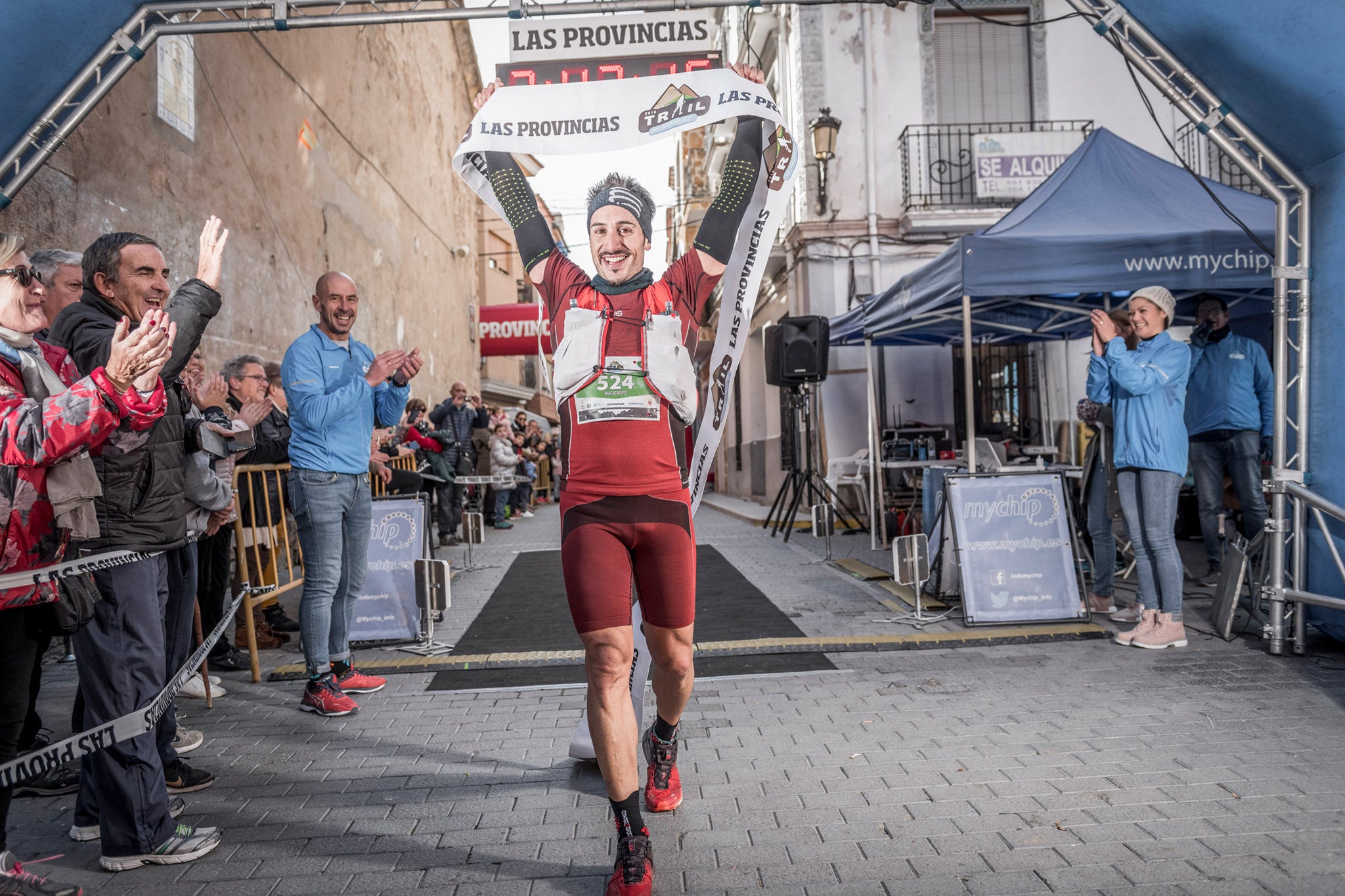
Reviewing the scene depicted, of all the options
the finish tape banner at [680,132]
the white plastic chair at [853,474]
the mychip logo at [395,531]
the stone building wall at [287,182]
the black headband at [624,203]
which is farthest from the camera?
the white plastic chair at [853,474]

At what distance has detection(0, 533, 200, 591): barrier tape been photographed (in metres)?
2.49

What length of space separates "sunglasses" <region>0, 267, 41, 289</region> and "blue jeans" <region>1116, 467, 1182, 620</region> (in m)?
5.57

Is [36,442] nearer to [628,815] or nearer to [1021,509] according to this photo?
[628,815]

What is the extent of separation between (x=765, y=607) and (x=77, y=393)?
17.9ft

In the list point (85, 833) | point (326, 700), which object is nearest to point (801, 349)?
point (326, 700)

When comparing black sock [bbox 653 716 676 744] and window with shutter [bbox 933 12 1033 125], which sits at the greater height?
window with shutter [bbox 933 12 1033 125]

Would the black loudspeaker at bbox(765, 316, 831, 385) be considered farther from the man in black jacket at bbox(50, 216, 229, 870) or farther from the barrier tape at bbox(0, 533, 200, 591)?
the barrier tape at bbox(0, 533, 200, 591)

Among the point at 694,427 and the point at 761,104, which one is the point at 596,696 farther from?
the point at 761,104

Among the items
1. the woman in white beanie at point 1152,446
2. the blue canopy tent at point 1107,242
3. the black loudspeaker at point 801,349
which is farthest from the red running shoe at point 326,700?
the black loudspeaker at point 801,349

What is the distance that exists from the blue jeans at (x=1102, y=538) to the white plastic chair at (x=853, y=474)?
532 centimetres

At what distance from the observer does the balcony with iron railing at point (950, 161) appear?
14484 mm

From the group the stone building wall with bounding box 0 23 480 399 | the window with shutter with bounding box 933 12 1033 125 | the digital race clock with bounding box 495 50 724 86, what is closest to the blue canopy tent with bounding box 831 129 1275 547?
the digital race clock with bounding box 495 50 724 86

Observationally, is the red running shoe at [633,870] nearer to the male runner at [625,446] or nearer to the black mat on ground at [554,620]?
the male runner at [625,446]

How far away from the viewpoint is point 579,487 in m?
2.83
